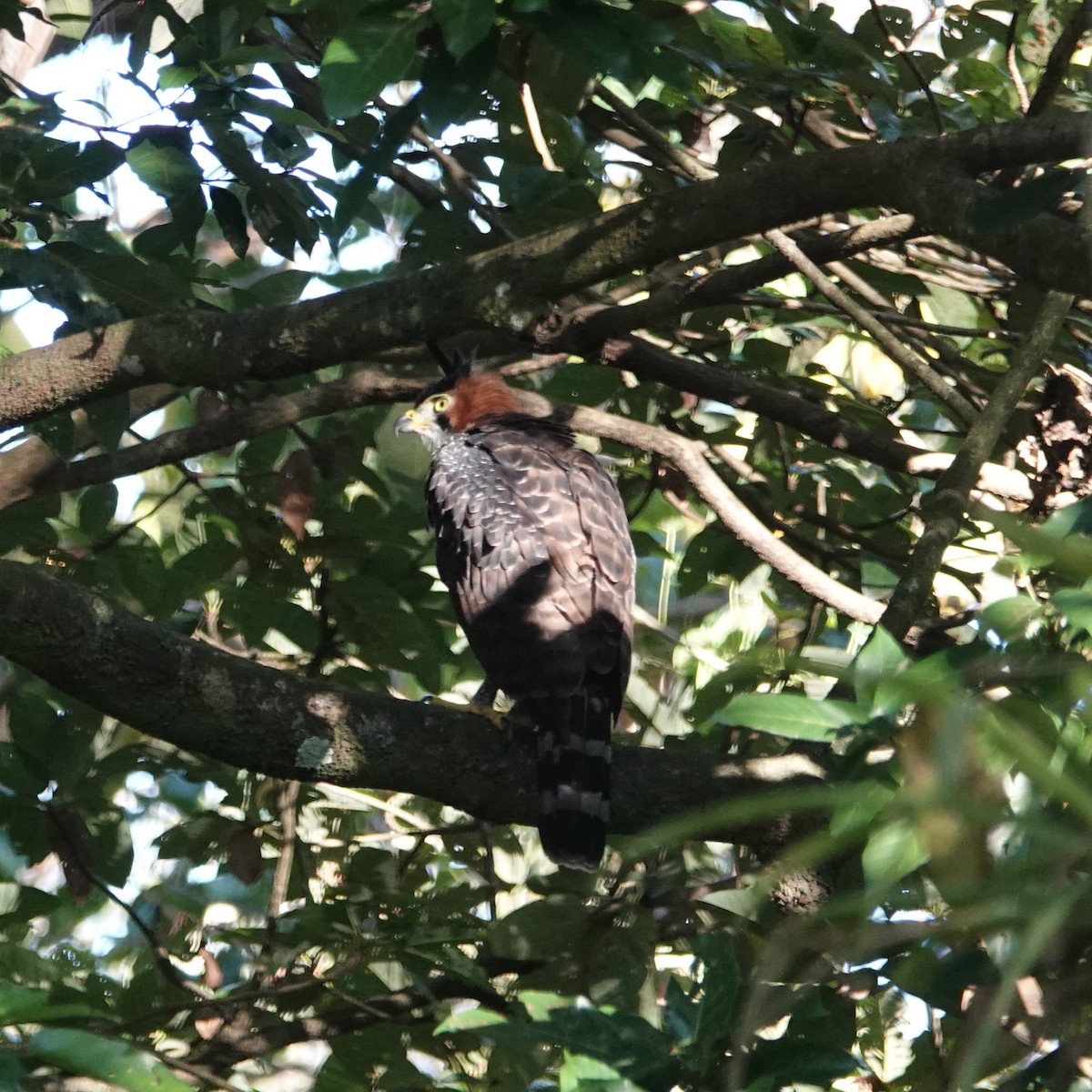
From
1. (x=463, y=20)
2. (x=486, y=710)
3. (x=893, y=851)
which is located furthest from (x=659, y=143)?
(x=893, y=851)

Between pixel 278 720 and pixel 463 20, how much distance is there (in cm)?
150

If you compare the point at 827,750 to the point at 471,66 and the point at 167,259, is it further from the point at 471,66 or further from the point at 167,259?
the point at 167,259

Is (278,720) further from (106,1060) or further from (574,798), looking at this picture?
(106,1060)

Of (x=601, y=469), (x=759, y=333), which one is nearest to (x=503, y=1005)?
(x=601, y=469)

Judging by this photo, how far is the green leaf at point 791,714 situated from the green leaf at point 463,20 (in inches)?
54.4

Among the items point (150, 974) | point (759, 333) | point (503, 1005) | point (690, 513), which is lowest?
point (503, 1005)

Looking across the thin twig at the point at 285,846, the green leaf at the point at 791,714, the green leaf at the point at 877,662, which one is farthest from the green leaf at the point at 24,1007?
the thin twig at the point at 285,846

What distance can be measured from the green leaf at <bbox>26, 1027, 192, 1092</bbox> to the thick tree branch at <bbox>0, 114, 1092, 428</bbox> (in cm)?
167

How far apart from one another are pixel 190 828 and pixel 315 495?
1.04m

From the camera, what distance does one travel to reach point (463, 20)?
236 cm

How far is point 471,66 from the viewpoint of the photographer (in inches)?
106

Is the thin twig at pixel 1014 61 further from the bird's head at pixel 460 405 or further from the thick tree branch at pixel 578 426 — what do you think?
the bird's head at pixel 460 405

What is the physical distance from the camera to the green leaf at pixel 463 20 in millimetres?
2340

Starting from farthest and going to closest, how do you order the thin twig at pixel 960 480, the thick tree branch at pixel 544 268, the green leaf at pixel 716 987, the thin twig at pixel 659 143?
1. the thin twig at pixel 659 143
2. the thin twig at pixel 960 480
3. the thick tree branch at pixel 544 268
4. the green leaf at pixel 716 987
